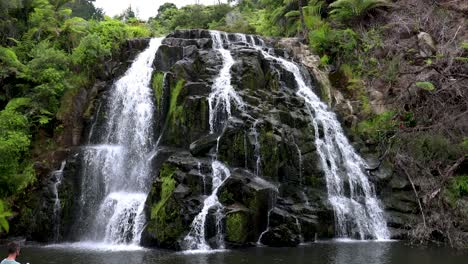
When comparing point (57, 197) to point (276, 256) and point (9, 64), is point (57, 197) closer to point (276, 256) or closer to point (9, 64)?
point (9, 64)

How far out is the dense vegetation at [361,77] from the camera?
17.1 meters

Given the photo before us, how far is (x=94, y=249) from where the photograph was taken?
48.6 ft

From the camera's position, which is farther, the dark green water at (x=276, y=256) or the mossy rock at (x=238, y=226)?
the mossy rock at (x=238, y=226)

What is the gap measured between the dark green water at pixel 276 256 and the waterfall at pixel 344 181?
1.73m

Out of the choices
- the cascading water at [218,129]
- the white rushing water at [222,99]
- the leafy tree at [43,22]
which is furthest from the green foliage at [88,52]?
the white rushing water at [222,99]

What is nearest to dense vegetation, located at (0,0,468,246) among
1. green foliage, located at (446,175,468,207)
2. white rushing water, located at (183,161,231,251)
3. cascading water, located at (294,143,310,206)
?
green foliage, located at (446,175,468,207)

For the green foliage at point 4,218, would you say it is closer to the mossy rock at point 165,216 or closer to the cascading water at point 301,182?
the mossy rock at point 165,216

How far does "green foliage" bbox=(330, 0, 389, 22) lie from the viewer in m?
25.0

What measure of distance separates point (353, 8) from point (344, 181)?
12.0 metres

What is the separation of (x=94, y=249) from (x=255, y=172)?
642 centimetres

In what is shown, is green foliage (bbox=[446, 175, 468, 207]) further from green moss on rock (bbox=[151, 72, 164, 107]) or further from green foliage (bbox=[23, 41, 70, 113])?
green foliage (bbox=[23, 41, 70, 113])

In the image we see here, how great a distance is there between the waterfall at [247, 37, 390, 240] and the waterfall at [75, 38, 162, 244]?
7277mm

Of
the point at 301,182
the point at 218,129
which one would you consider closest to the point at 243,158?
the point at 218,129

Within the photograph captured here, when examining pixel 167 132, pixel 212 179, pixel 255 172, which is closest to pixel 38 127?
pixel 167 132
